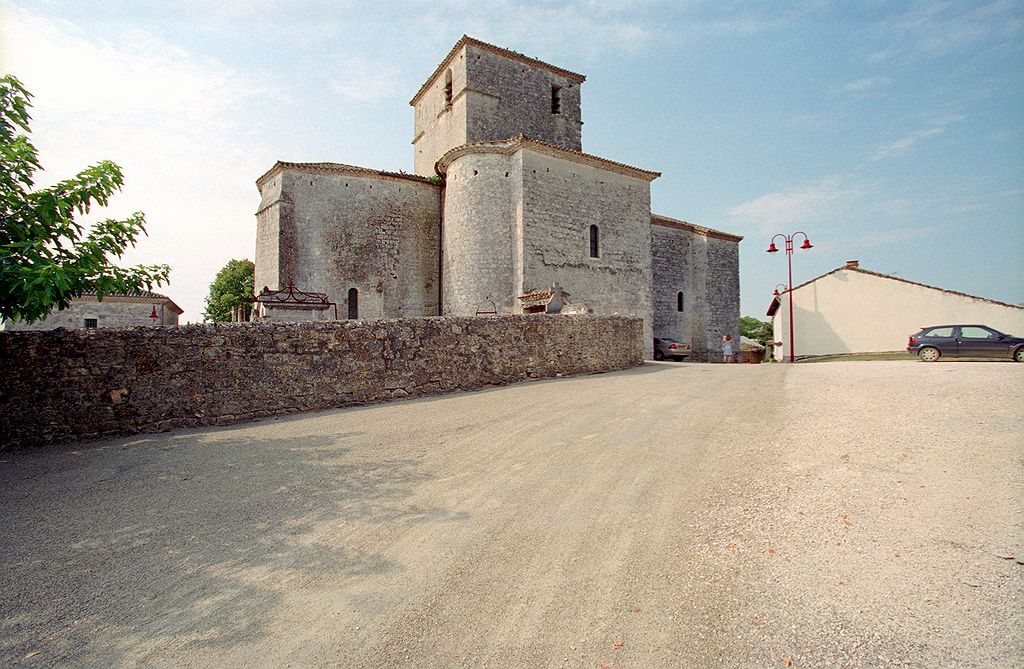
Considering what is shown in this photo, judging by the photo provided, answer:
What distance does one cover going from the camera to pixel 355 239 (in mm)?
19984

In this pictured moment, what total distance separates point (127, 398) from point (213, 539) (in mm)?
4601

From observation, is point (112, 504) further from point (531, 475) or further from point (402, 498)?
point (531, 475)

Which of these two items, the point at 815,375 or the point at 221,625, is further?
the point at 815,375

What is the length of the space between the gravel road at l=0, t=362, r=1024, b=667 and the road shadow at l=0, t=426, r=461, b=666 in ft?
0.07

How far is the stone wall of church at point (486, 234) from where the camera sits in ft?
62.9

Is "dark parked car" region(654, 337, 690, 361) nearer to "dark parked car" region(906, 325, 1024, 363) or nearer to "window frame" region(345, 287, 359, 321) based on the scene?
"dark parked car" region(906, 325, 1024, 363)

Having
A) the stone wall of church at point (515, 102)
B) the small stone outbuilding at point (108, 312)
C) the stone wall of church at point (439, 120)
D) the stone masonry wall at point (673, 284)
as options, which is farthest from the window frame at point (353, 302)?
the stone masonry wall at point (673, 284)

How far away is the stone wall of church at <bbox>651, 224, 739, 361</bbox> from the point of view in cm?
2633

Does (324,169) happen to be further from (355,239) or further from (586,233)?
(586,233)

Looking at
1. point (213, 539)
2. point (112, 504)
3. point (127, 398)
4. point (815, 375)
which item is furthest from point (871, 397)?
point (127, 398)

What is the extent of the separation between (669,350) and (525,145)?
11.8m

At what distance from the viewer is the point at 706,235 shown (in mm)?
27547

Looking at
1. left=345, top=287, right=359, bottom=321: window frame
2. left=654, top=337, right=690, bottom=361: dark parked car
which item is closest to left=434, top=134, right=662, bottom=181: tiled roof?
left=345, top=287, right=359, bottom=321: window frame

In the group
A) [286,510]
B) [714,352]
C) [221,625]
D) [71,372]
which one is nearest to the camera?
[221,625]
